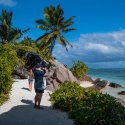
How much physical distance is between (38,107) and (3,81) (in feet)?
8.72

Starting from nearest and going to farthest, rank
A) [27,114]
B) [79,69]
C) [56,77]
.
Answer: [27,114] < [56,77] < [79,69]

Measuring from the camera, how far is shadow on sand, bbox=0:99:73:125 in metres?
12.6

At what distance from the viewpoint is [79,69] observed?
47969 mm

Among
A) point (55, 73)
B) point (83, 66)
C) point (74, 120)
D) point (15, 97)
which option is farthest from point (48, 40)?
point (74, 120)

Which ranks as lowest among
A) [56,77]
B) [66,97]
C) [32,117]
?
[32,117]

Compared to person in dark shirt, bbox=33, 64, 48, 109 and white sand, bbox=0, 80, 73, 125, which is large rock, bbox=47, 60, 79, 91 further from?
person in dark shirt, bbox=33, 64, 48, 109

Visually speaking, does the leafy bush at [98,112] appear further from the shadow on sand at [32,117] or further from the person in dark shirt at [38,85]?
the person in dark shirt at [38,85]

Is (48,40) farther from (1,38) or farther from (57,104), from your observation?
(57,104)

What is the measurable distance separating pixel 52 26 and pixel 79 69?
7.93 m

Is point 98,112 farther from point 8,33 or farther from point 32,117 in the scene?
point 8,33

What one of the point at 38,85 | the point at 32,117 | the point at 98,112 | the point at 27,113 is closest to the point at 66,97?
the point at 38,85

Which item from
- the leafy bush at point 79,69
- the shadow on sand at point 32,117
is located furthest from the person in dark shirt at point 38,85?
the leafy bush at point 79,69

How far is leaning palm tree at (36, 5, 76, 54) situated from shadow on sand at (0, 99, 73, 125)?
112ft

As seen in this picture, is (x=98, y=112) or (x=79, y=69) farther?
(x=79, y=69)
